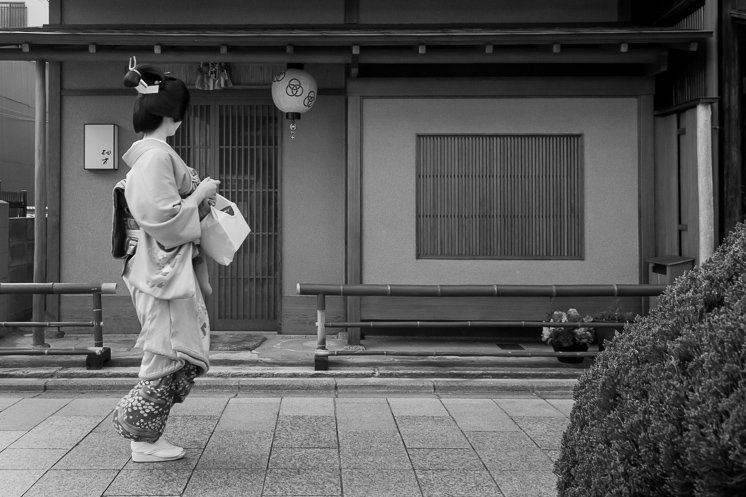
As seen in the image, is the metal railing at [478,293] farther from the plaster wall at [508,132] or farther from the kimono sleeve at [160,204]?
the kimono sleeve at [160,204]

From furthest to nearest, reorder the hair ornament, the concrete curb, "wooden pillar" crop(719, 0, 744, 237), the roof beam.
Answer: the roof beam, "wooden pillar" crop(719, 0, 744, 237), the concrete curb, the hair ornament

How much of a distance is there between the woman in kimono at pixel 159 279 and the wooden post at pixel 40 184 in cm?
454

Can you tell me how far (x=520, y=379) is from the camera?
A: 7992 mm

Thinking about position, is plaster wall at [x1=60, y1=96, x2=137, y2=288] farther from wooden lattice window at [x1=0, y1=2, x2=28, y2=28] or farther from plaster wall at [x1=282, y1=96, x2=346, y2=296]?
wooden lattice window at [x1=0, y1=2, x2=28, y2=28]

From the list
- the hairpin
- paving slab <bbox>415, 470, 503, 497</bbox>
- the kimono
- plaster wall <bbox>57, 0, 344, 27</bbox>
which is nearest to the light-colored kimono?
the kimono

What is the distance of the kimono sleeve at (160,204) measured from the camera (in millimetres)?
4766

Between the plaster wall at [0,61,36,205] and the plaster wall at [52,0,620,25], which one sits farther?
the plaster wall at [0,61,36,205]

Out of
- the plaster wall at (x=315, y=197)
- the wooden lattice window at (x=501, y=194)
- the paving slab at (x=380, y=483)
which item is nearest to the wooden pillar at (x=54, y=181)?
the plaster wall at (x=315, y=197)

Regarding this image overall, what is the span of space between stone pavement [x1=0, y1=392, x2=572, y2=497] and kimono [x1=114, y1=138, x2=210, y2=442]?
407mm

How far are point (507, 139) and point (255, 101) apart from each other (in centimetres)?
328

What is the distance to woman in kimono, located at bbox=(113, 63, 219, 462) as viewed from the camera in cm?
479

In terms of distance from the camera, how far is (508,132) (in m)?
9.69

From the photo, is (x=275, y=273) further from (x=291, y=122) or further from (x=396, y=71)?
(x=396, y=71)

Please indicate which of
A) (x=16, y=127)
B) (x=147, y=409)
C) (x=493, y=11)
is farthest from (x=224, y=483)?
(x=16, y=127)
